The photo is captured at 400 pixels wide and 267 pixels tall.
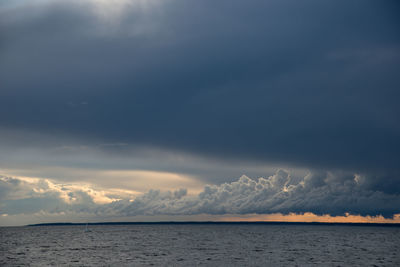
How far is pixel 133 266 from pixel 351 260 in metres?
51.5

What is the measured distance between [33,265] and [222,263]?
4064 cm

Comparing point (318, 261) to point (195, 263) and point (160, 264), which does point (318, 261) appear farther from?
point (160, 264)

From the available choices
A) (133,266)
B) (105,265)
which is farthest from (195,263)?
(105,265)

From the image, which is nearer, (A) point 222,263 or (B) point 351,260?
(A) point 222,263

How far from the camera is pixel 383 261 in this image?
90312 mm

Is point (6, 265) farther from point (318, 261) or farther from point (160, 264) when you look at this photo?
point (318, 261)

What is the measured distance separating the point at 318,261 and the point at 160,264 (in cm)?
3627

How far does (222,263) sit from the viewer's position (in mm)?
83438

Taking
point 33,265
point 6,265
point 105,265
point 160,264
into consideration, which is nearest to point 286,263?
point 160,264

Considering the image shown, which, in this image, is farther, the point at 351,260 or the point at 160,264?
the point at 351,260

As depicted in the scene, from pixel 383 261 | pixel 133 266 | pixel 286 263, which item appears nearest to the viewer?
pixel 133 266

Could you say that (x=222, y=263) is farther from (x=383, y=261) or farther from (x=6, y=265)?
(x=6, y=265)

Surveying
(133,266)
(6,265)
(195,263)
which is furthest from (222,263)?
(6,265)

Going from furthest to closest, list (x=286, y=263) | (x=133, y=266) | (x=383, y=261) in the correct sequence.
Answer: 1. (x=383, y=261)
2. (x=286, y=263)
3. (x=133, y=266)
